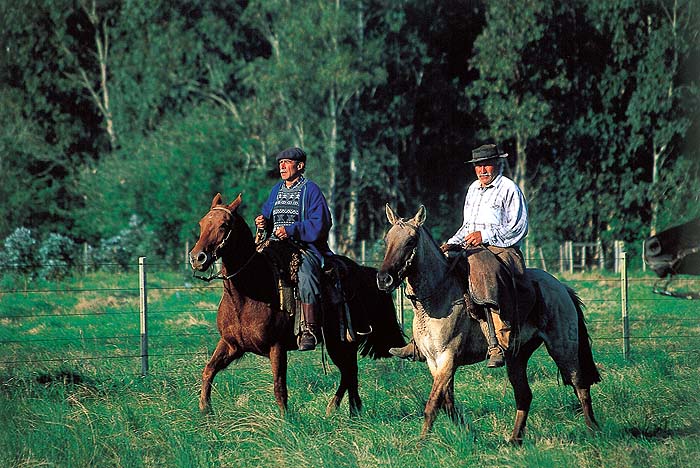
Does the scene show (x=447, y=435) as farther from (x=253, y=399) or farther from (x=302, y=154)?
(x=302, y=154)

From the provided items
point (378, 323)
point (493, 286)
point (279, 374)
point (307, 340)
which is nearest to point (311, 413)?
point (279, 374)

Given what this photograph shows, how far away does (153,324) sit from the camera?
1798 centimetres

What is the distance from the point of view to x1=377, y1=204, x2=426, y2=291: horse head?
306 inches

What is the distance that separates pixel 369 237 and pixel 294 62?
30.5 ft

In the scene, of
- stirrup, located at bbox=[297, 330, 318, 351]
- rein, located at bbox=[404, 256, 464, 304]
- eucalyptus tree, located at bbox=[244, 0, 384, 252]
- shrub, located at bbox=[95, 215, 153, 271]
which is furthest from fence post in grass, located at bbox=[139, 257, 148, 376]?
eucalyptus tree, located at bbox=[244, 0, 384, 252]

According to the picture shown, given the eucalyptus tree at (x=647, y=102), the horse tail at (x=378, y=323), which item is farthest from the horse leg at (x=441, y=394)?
the eucalyptus tree at (x=647, y=102)

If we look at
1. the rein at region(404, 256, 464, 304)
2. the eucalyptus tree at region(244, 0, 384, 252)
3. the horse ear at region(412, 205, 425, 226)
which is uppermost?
the eucalyptus tree at region(244, 0, 384, 252)

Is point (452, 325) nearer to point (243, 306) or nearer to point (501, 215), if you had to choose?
point (501, 215)

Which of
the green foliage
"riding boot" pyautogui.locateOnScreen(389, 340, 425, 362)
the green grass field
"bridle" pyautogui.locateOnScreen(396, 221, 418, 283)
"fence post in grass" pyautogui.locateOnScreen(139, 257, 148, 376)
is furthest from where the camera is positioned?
the green foliage

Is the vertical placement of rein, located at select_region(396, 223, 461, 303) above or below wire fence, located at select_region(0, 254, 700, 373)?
above

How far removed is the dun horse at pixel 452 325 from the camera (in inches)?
317

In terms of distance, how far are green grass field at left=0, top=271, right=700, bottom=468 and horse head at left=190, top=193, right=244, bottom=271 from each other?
55.4 inches

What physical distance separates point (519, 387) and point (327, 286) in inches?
88.2

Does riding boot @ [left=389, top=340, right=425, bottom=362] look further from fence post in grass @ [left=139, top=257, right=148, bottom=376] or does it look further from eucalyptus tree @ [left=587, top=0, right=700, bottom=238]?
eucalyptus tree @ [left=587, top=0, right=700, bottom=238]
